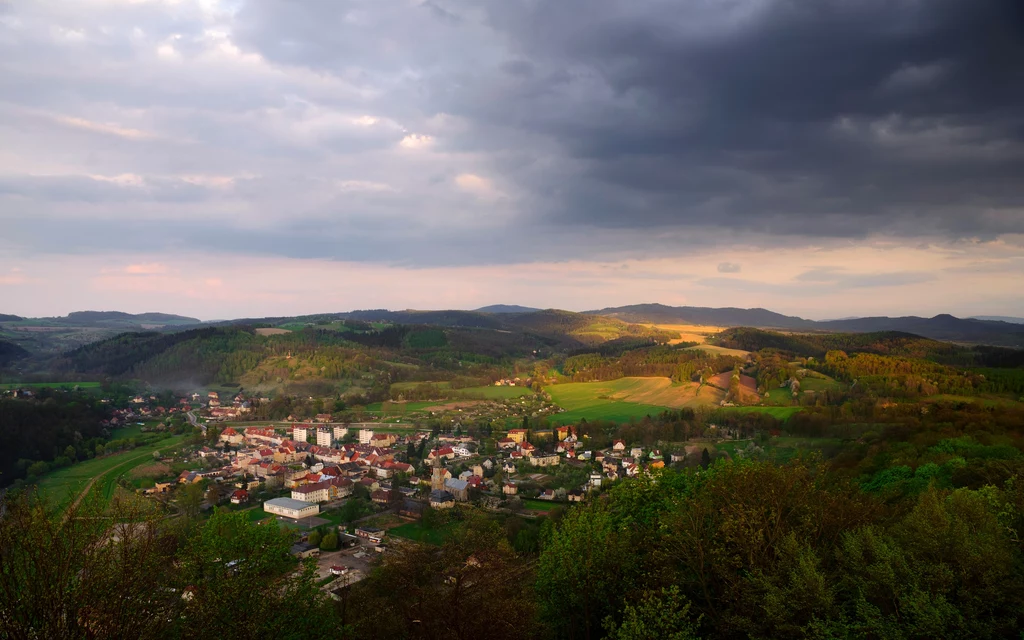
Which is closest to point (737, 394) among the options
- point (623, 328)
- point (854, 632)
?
point (854, 632)

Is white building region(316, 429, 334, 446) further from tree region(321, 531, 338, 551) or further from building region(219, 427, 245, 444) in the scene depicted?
tree region(321, 531, 338, 551)

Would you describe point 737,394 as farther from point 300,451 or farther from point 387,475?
point 300,451

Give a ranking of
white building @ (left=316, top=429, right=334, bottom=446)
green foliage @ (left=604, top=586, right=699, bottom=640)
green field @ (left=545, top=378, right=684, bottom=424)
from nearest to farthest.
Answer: green foliage @ (left=604, top=586, right=699, bottom=640) → white building @ (left=316, top=429, right=334, bottom=446) → green field @ (left=545, top=378, right=684, bottom=424)

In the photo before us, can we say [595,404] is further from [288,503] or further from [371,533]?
[371,533]

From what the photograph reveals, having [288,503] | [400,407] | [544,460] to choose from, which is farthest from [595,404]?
[288,503]

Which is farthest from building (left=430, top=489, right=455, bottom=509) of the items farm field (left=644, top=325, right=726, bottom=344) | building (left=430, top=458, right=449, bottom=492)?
farm field (left=644, top=325, right=726, bottom=344)
